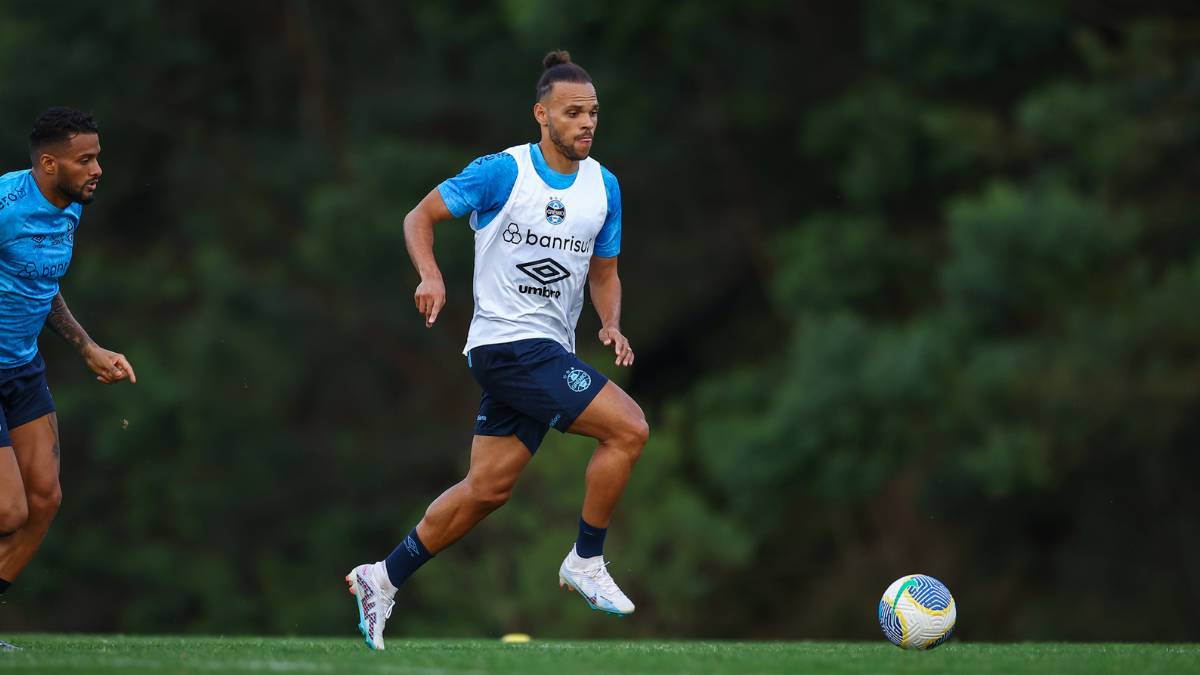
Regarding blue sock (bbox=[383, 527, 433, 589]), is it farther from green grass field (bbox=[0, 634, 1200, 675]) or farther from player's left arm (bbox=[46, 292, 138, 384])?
player's left arm (bbox=[46, 292, 138, 384])

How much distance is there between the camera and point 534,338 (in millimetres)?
7945

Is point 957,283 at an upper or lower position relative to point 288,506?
upper

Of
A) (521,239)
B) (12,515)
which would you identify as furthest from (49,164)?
(521,239)

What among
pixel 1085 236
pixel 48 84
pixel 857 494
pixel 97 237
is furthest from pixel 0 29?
pixel 1085 236

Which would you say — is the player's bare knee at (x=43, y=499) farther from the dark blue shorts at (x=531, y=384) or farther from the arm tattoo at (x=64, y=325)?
the dark blue shorts at (x=531, y=384)

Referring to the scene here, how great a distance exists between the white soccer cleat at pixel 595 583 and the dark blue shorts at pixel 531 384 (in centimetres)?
63

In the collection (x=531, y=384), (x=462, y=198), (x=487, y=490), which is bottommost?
(x=487, y=490)

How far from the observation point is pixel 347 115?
90.0 feet

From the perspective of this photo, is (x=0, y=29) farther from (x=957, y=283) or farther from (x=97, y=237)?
(x=957, y=283)

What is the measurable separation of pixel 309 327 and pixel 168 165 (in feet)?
11.9

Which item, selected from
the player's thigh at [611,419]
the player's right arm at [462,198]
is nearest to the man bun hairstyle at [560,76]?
the player's right arm at [462,198]

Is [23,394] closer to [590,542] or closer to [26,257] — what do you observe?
[26,257]

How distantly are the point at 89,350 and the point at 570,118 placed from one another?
2484mm

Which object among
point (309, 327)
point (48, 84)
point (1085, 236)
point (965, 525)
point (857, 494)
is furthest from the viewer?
point (309, 327)
